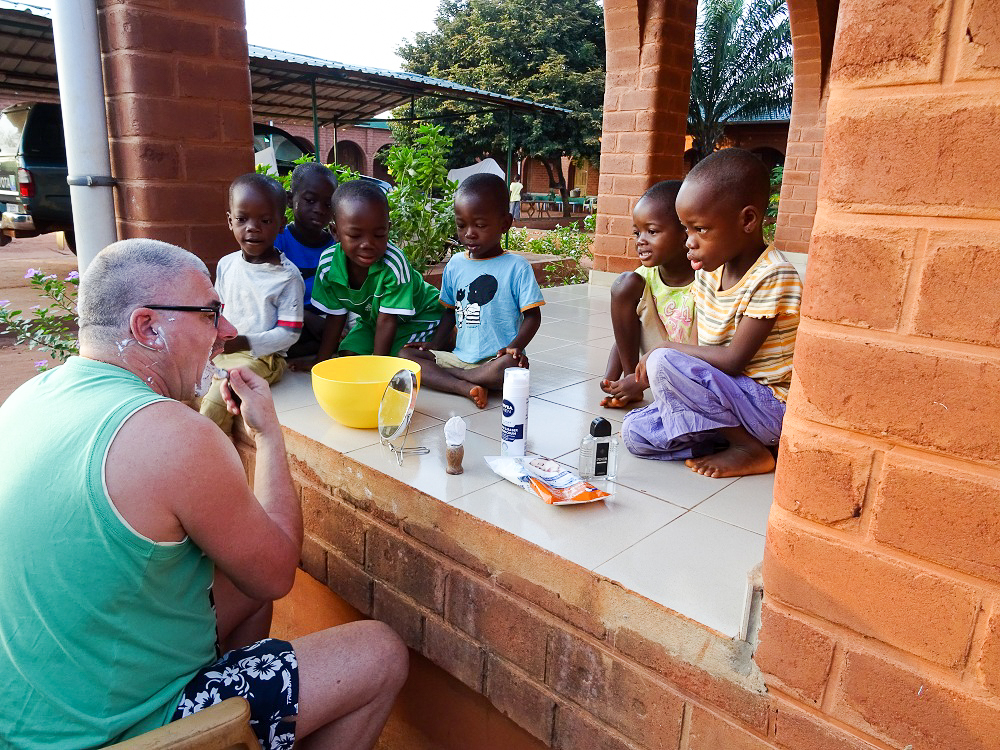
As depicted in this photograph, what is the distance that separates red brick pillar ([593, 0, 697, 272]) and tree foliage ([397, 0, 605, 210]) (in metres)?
16.4

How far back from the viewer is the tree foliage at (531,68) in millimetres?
21391

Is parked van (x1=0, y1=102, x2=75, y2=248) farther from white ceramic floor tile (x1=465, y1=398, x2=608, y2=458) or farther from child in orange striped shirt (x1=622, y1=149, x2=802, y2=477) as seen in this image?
child in orange striped shirt (x1=622, y1=149, x2=802, y2=477)

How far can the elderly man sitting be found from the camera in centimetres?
128

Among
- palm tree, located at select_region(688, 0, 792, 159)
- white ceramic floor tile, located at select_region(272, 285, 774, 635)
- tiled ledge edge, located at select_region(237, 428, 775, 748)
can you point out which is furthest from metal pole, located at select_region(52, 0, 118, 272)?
palm tree, located at select_region(688, 0, 792, 159)

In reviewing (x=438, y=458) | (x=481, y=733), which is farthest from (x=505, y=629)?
(x=438, y=458)

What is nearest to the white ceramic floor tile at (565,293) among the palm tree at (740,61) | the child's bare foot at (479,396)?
the child's bare foot at (479,396)

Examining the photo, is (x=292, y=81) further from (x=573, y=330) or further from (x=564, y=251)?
(x=573, y=330)

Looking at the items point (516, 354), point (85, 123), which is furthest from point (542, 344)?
point (85, 123)

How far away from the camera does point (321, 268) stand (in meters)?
3.24

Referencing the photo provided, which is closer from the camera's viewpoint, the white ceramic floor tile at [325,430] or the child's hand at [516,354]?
the white ceramic floor tile at [325,430]

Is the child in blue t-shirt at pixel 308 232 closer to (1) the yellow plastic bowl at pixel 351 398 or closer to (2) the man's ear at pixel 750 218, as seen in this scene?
(1) the yellow plastic bowl at pixel 351 398

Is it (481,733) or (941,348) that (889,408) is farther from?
(481,733)

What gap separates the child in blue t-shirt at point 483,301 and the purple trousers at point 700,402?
31.7 inches

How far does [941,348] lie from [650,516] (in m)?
1.05
